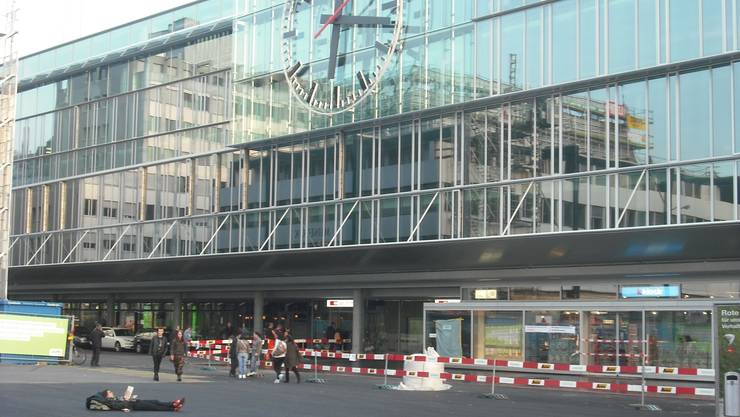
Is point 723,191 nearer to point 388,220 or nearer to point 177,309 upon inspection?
point 388,220

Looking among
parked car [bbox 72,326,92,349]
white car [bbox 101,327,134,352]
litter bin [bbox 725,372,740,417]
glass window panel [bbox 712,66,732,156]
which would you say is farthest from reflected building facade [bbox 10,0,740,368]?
litter bin [bbox 725,372,740,417]

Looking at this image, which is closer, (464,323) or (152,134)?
(464,323)

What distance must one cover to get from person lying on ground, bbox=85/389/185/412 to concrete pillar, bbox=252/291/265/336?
26.8 m

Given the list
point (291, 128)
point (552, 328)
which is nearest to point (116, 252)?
point (291, 128)

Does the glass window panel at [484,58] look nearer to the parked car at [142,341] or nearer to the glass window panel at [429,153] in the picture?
the glass window panel at [429,153]

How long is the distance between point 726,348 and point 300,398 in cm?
963

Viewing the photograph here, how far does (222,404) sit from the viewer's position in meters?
21.9

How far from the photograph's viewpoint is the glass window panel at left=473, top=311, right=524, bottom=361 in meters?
34.1

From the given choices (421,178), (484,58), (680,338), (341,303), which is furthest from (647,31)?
(341,303)

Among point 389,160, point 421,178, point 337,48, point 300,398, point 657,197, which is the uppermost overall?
point 337,48

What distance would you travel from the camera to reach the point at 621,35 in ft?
107

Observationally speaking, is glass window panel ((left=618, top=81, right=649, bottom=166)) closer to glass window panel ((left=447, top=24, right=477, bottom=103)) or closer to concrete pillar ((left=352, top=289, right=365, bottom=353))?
glass window panel ((left=447, top=24, right=477, bottom=103))

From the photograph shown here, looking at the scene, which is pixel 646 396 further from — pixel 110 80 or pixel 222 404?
pixel 110 80

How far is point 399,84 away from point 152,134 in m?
17.4
